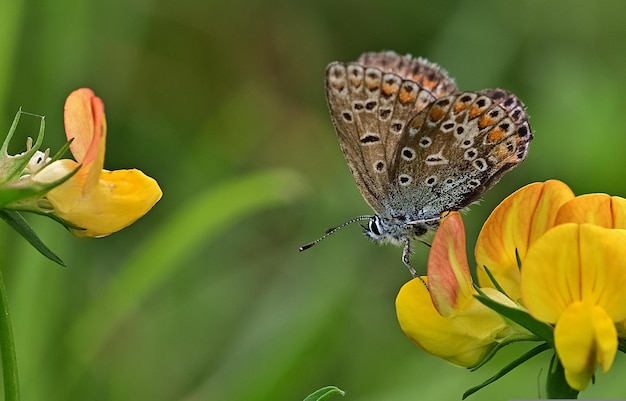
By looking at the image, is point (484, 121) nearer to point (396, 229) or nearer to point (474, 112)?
point (474, 112)

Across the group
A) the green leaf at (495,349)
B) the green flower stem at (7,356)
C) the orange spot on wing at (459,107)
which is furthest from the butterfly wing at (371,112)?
the green flower stem at (7,356)

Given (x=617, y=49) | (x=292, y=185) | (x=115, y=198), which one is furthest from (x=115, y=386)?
(x=617, y=49)

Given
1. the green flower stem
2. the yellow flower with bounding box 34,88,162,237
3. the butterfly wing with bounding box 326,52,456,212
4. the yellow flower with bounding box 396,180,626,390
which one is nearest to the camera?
the green flower stem

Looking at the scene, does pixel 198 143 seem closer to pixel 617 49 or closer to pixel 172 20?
pixel 172 20

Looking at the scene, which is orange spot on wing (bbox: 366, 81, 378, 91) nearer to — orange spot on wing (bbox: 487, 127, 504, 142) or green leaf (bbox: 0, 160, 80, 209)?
orange spot on wing (bbox: 487, 127, 504, 142)

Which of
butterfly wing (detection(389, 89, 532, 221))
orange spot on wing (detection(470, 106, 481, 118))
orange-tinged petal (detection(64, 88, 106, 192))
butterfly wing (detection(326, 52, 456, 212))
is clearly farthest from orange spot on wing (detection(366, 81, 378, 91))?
orange-tinged petal (detection(64, 88, 106, 192))

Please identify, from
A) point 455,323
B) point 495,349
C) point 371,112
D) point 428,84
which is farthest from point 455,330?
point 428,84
